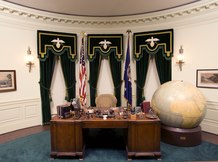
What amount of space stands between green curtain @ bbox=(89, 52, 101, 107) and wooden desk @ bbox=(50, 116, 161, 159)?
2960 millimetres

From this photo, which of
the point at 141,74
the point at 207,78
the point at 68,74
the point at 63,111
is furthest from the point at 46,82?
the point at 207,78

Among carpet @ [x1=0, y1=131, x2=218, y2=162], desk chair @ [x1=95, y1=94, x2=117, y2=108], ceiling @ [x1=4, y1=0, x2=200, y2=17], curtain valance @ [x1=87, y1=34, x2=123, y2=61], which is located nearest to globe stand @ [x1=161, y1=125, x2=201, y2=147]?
carpet @ [x1=0, y1=131, x2=218, y2=162]

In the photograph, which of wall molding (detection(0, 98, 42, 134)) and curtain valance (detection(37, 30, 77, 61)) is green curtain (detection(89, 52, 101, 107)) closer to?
curtain valance (detection(37, 30, 77, 61))

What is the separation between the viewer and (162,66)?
623cm

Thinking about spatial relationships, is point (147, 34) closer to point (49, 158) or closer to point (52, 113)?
point (52, 113)

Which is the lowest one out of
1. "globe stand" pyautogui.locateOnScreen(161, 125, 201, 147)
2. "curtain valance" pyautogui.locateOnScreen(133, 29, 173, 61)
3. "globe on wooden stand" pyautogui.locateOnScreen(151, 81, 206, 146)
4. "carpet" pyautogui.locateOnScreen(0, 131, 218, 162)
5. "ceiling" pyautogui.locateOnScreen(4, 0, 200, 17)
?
"carpet" pyautogui.locateOnScreen(0, 131, 218, 162)

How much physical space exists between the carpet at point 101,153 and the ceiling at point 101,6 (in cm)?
404

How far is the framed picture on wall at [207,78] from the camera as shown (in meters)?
5.19

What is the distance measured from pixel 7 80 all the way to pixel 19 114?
1187 millimetres

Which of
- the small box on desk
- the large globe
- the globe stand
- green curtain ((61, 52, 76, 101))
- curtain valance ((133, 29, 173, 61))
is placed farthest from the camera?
green curtain ((61, 52, 76, 101))

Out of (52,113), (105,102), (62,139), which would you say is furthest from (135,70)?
(62,139)

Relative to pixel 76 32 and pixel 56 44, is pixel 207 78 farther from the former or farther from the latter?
pixel 56 44

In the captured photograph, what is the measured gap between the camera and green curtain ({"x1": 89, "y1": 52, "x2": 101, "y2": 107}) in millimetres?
6793

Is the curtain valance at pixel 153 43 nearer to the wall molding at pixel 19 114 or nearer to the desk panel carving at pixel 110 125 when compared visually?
the desk panel carving at pixel 110 125
